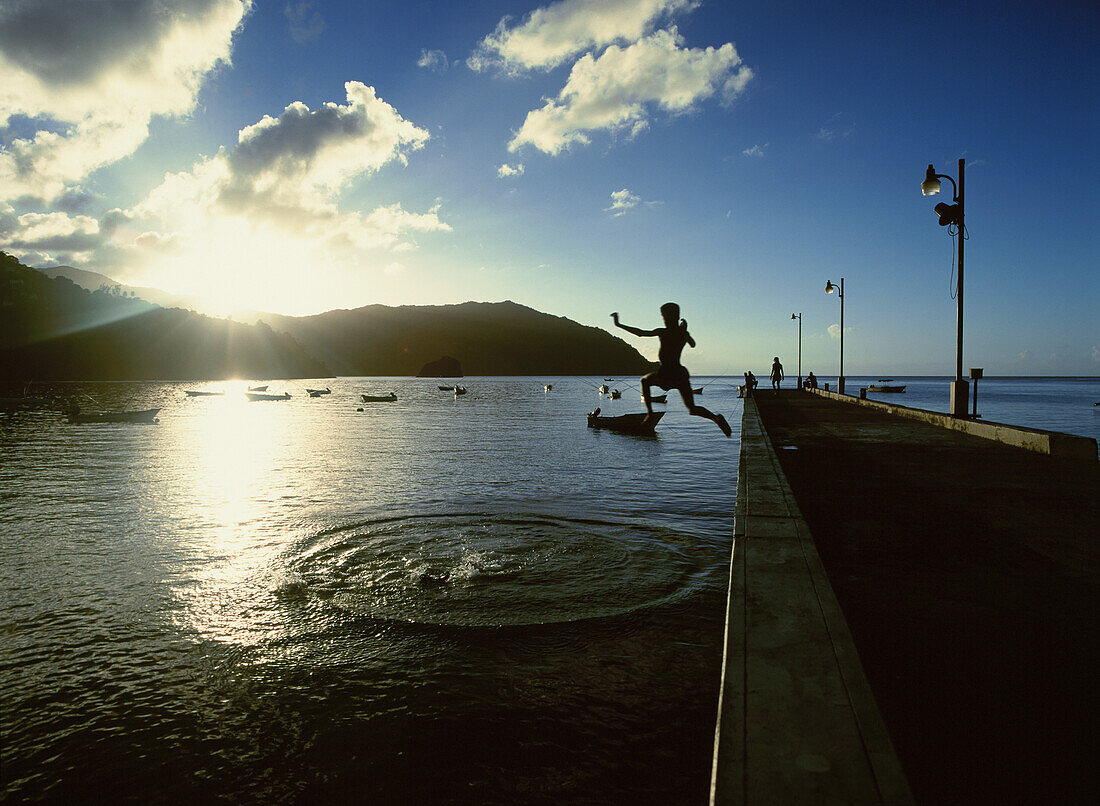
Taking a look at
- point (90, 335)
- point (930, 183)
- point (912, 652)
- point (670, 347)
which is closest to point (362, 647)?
point (912, 652)

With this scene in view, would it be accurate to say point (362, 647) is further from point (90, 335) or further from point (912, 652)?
point (90, 335)

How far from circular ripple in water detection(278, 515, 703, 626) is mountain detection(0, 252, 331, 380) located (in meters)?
173

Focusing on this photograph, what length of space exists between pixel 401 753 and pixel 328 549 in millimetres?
6072

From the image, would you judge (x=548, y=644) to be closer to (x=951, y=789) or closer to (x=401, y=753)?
(x=401, y=753)

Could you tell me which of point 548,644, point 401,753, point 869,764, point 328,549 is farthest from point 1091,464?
point 328,549

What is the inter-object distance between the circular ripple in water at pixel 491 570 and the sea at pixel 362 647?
48mm

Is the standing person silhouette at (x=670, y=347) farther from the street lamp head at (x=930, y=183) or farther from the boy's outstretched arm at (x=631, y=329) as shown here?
the street lamp head at (x=930, y=183)

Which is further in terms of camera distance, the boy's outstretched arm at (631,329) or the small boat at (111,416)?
the small boat at (111,416)

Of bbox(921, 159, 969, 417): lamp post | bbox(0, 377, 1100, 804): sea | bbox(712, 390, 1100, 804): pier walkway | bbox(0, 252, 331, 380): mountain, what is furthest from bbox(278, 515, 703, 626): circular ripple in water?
bbox(0, 252, 331, 380): mountain

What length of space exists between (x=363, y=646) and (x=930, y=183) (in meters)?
21.8

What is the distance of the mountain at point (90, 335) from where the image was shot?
138 metres

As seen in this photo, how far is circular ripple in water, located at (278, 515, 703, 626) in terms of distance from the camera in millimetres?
6805

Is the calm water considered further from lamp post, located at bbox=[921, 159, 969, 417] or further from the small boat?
the small boat

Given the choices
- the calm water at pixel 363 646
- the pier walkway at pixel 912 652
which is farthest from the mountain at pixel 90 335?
the pier walkway at pixel 912 652
